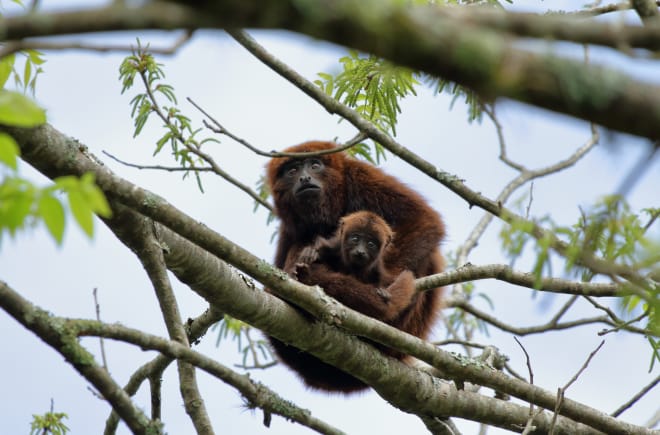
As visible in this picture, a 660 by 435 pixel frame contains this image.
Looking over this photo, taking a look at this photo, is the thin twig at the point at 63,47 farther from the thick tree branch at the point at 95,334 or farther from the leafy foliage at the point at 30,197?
the thick tree branch at the point at 95,334

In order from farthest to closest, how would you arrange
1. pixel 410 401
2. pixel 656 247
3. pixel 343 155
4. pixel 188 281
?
pixel 343 155 < pixel 410 401 < pixel 188 281 < pixel 656 247

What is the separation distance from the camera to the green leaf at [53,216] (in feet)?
6.08

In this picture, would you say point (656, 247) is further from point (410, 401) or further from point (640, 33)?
point (410, 401)

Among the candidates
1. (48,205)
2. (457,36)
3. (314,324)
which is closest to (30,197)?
(48,205)

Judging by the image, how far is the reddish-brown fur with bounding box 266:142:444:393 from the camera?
5516 mm

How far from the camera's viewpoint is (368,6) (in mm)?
1729

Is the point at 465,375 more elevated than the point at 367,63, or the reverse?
the point at 367,63

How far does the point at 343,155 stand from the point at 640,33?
5309 millimetres

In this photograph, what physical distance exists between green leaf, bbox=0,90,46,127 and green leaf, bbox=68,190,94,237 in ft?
0.66

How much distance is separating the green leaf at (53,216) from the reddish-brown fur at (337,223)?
3.53 meters

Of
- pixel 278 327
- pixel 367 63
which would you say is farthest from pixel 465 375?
pixel 367 63

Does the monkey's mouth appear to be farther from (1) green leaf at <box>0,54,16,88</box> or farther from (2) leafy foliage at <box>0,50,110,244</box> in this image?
(2) leafy foliage at <box>0,50,110,244</box>

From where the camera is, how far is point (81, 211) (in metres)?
1.86

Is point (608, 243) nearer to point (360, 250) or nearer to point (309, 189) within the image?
point (360, 250)
